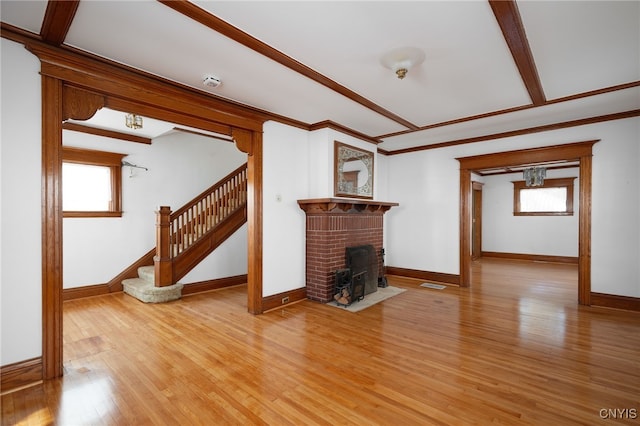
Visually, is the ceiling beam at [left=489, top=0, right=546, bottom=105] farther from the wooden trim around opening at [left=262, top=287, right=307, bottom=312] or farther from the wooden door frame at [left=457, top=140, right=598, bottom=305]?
the wooden trim around opening at [left=262, top=287, right=307, bottom=312]

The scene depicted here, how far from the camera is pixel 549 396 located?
2092 mm

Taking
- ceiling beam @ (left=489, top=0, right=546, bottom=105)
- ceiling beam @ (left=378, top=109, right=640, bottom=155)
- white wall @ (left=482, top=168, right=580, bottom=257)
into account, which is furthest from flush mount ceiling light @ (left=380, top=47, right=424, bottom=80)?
white wall @ (left=482, top=168, right=580, bottom=257)

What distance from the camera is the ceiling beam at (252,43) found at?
1912mm

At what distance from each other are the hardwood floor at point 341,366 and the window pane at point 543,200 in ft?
16.7

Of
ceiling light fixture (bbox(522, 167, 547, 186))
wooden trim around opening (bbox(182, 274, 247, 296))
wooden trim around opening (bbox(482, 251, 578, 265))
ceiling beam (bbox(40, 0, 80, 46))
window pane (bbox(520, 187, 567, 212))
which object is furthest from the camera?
window pane (bbox(520, 187, 567, 212))

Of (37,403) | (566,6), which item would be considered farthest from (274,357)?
(566,6)

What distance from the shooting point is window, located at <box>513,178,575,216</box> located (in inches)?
313

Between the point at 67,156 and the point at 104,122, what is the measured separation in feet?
2.61

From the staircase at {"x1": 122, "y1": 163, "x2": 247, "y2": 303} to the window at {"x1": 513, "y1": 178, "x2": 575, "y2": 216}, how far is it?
7736 mm

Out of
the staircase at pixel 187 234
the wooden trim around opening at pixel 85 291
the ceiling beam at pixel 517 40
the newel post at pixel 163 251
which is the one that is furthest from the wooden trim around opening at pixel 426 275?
the wooden trim around opening at pixel 85 291

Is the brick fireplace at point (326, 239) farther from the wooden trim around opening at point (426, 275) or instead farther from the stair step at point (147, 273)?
the stair step at point (147, 273)

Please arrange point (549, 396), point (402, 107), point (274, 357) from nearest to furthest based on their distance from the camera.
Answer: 1. point (549, 396)
2. point (274, 357)
3. point (402, 107)

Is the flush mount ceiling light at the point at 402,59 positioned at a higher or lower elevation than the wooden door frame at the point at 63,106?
higher

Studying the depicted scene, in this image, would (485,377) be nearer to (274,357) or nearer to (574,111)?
(274,357)
